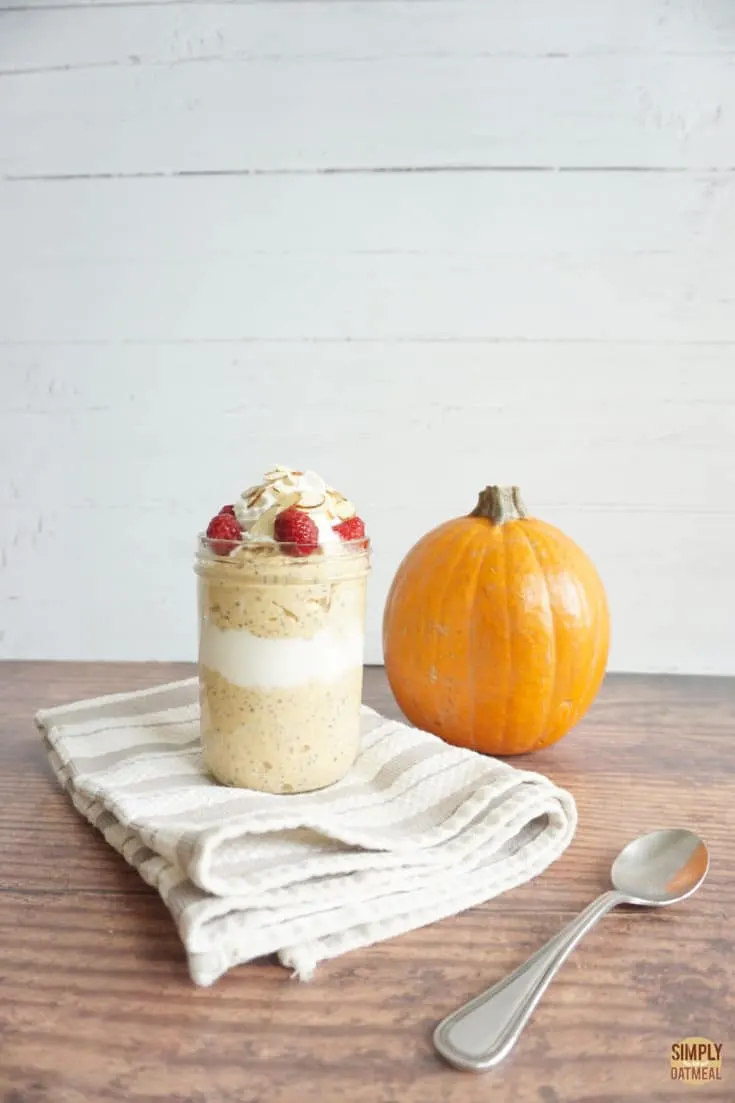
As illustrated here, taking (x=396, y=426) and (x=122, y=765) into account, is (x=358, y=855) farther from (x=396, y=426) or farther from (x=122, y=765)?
(x=396, y=426)

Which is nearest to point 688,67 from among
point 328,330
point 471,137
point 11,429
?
point 471,137

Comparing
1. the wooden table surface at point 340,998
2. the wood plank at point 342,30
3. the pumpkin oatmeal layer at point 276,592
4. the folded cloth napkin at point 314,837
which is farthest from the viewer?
the wood plank at point 342,30

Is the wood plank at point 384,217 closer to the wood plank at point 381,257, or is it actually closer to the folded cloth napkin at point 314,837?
the wood plank at point 381,257

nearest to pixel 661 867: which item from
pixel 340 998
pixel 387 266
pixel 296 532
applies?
pixel 340 998

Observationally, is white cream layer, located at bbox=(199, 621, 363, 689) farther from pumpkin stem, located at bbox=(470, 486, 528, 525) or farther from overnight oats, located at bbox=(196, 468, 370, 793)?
pumpkin stem, located at bbox=(470, 486, 528, 525)

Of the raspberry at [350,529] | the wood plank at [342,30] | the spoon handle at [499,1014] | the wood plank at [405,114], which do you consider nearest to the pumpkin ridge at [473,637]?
the raspberry at [350,529]

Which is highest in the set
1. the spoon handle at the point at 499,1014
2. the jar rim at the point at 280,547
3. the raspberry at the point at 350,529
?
the raspberry at the point at 350,529
